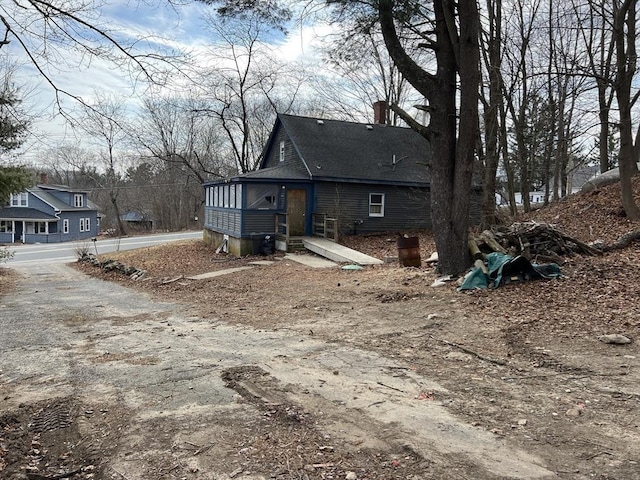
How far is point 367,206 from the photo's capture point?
21.9 m

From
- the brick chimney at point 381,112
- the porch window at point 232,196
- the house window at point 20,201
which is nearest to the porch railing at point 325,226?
the porch window at point 232,196

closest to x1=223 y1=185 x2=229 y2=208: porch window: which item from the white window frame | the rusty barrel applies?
the rusty barrel

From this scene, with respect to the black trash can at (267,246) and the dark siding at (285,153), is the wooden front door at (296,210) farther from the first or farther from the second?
the dark siding at (285,153)

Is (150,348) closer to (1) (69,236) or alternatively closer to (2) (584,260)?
(2) (584,260)

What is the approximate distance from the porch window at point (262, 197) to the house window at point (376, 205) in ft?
15.0

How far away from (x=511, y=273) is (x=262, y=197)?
516 inches

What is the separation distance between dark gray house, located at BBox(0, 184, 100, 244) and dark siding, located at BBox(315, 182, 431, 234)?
3510 cm

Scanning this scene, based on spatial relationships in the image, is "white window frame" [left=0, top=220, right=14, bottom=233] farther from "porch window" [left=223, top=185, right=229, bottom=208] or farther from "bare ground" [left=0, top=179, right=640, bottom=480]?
"bare ground" [left=0, top=179, right=640, bottom=480]

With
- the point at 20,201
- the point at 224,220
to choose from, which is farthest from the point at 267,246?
the point at 20,201

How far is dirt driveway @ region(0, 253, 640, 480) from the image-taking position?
10.1 ft

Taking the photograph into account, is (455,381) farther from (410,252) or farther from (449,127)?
(410,252)

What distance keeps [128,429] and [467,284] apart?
A: 6488mm

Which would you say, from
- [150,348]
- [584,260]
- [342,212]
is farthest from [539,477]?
[342,212]

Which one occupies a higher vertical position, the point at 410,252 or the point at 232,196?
the point at 232,196
